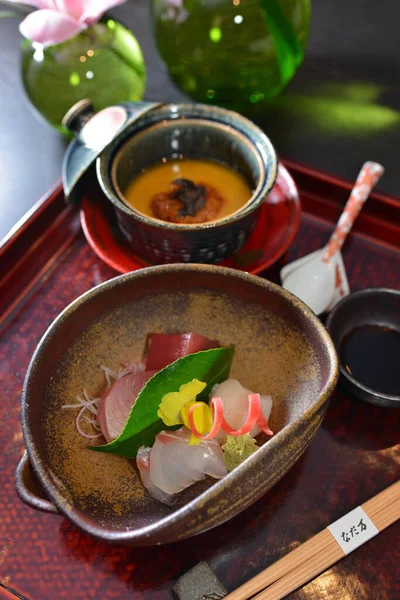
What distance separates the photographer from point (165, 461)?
99 cm

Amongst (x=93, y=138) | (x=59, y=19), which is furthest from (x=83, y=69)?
(x=93, y=138)

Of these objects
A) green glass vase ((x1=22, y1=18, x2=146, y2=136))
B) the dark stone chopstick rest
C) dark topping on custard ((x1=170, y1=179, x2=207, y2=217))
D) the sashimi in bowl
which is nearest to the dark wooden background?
green glass vase ((x1=22, y1=18, x2=146, y2=136))

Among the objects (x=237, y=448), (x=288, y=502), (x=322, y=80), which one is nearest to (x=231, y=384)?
(x=237, y=448)

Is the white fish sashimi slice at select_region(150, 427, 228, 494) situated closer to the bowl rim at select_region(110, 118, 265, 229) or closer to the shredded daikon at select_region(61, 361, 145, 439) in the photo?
the shredded daikon at select_region(61, 361, 145, 439)

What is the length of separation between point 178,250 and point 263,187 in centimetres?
22

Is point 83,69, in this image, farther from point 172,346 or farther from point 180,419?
point 180,419

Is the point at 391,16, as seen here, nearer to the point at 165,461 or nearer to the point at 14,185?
the point at 14,185

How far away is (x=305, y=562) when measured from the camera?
0.99 m

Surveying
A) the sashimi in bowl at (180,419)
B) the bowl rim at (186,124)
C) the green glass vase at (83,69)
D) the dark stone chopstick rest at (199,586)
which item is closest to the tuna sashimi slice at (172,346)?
the sashimi in bowl at (180,419)

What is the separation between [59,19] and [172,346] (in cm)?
78

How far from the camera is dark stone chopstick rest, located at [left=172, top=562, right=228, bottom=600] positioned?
0.94 m

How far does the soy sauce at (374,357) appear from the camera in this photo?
1172 mm

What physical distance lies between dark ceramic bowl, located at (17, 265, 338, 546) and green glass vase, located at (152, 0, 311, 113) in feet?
2.23

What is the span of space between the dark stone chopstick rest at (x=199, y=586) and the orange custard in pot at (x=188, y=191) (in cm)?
70
